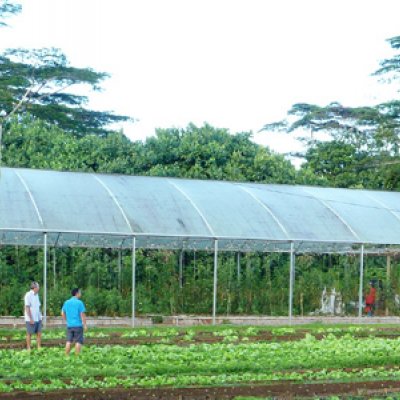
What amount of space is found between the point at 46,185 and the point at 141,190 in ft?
9.81

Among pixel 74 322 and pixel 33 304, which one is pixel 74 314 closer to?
pixel 74 322

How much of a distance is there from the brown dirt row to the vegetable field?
0.01 meters

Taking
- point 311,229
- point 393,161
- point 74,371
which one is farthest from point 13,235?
point 393,161

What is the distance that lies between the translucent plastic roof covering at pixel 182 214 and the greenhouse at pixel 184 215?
29 mm

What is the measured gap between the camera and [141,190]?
32.3 m

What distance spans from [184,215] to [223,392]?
15.3m

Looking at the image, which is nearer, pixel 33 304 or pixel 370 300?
pixel 33 304

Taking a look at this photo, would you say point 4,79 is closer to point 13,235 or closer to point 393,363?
point 13,235

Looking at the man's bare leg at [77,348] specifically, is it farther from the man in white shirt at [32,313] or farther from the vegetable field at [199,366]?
the man in white shirt at [32,313]

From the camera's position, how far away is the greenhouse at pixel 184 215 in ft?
95.5

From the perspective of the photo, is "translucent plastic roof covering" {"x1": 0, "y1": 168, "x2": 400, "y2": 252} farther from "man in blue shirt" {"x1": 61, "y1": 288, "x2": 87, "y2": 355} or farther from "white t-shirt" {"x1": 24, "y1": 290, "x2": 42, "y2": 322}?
"man in blue shirt" {"x1": 61, "y1": 288, "x2": 87, "y2": 355}

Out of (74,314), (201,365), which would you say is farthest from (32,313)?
(201,365)

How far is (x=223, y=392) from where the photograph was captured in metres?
15.9

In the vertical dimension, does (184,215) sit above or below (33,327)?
above
